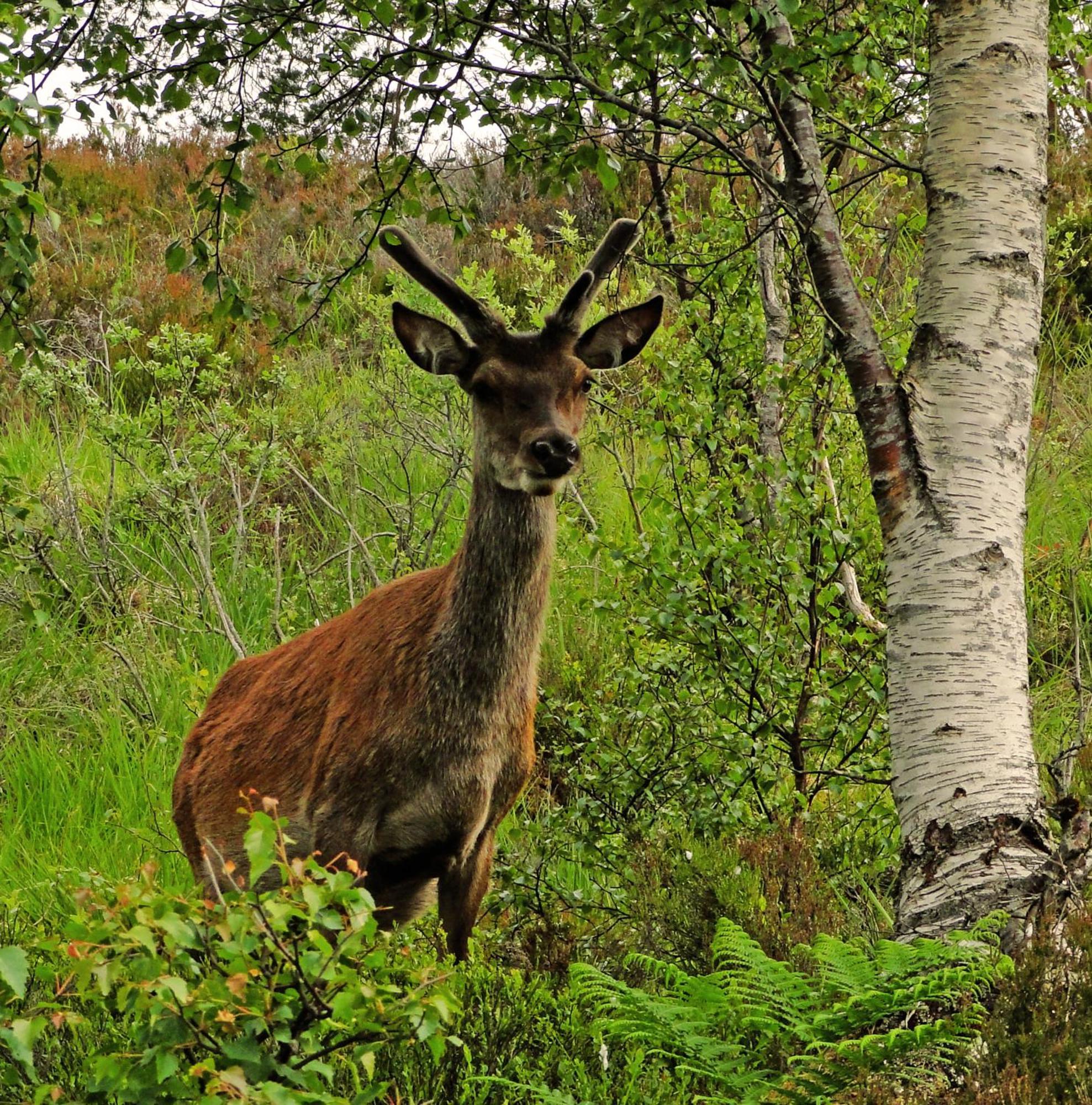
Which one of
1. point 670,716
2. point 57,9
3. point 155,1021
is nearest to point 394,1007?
point 155,1021

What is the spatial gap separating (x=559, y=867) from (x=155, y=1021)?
3.92 metres

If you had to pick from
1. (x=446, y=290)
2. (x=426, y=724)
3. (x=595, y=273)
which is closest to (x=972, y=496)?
(x=426, y=724)

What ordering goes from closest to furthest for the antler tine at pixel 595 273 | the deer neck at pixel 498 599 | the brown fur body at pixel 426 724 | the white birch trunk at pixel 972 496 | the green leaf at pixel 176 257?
the white birch trunk at pixel 972 496 → the green leaf at pixel 176 257 → the brown fur body at pixel 426 724 → the deer neck at pixel 498 599 → the antler tine at pixel 595 273

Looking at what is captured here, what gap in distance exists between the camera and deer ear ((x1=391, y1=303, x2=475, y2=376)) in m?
5.31

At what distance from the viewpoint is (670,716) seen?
5770mm

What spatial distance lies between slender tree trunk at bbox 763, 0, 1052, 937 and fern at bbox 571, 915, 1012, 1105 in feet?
0.81

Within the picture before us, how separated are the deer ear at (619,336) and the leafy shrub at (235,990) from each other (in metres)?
3.30

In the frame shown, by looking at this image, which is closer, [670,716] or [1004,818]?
[1004,818]

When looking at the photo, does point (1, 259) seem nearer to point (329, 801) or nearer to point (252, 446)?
point (329, 801)

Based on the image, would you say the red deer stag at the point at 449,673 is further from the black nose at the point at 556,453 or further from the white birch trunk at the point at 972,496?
the white birch trunk at the point at 972,496

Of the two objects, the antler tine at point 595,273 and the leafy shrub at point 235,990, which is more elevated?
the antler tine at point 595,273

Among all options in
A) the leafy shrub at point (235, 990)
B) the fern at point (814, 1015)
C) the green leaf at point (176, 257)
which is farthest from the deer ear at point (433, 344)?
the leafy shrub at point (235, 990)

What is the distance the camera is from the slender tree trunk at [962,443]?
138 inches

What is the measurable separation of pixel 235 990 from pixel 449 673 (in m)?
2.55
